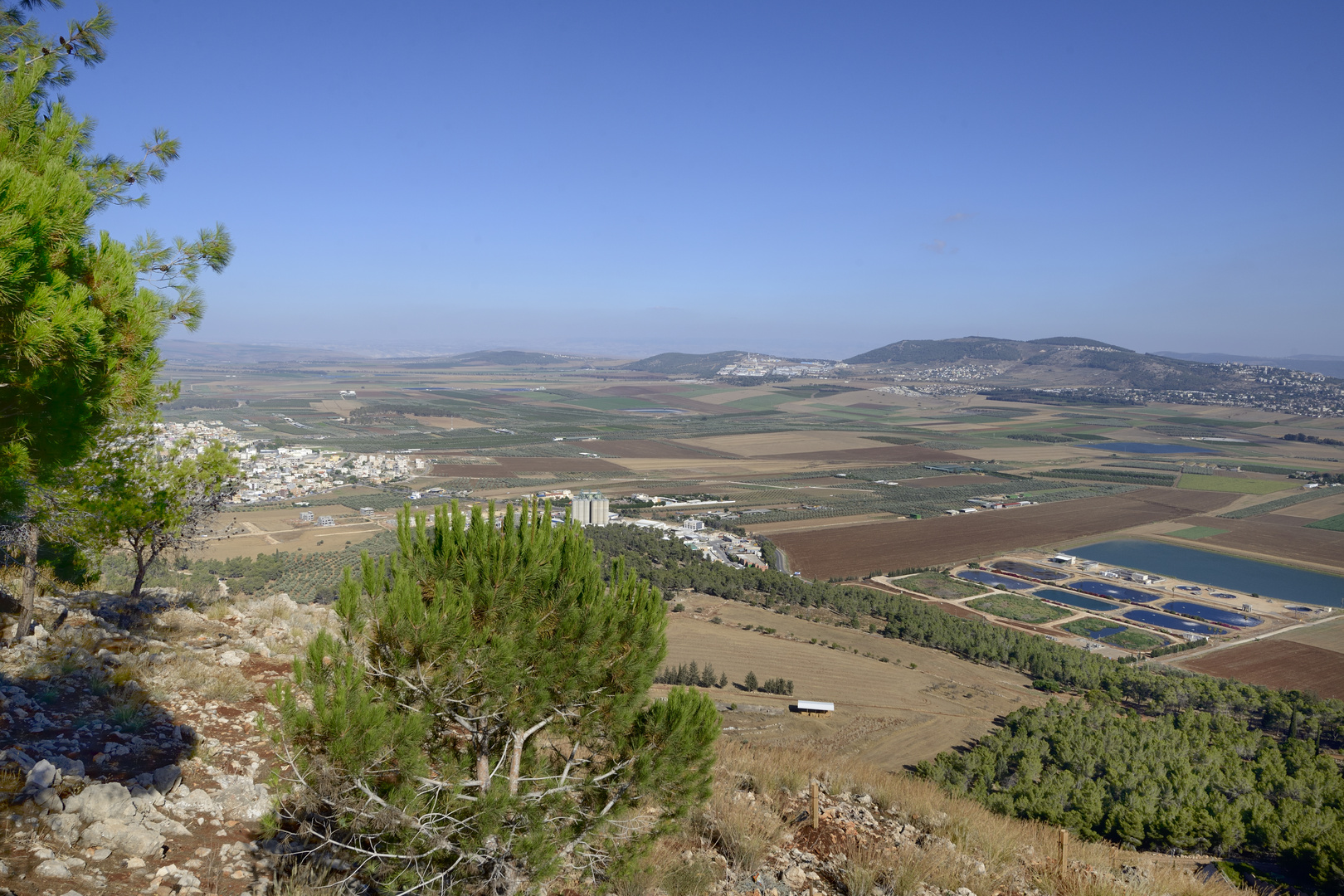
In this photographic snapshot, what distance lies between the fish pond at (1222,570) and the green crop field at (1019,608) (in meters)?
13.9

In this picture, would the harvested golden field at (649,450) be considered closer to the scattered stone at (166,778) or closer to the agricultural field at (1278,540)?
the agricultural field at (1278,540)

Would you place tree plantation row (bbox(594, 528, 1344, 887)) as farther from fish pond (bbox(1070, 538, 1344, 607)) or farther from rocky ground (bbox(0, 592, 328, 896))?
fish pond (bbox(1070, 538, 1344, 607))

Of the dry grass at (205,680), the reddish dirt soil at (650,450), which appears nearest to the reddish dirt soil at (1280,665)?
the dry grass at (205,680)

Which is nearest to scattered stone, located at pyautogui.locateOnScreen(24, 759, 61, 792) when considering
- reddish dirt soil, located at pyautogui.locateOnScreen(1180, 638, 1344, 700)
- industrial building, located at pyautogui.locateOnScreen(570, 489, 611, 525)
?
reddish dirt soil, located at pyautogui.locateOnScreen(1180, 638, 1344, 700)

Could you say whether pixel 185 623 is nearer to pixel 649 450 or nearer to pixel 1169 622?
pixel 1169 622

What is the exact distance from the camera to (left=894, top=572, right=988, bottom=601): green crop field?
145ft

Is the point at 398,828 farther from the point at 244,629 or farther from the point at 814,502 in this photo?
the point at 814,502

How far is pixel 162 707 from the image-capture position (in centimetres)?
854

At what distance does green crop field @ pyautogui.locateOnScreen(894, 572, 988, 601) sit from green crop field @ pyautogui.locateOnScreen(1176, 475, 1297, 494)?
53.2 m

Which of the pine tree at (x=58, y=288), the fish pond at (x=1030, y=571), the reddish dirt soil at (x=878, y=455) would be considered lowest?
the fish pond at (x=1030, y=571)

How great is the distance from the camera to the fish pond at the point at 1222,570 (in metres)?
46.6

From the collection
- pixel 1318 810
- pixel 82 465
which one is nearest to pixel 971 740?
pixel 1318 810

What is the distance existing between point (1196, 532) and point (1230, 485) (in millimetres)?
31491

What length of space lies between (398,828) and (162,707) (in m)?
5.34
